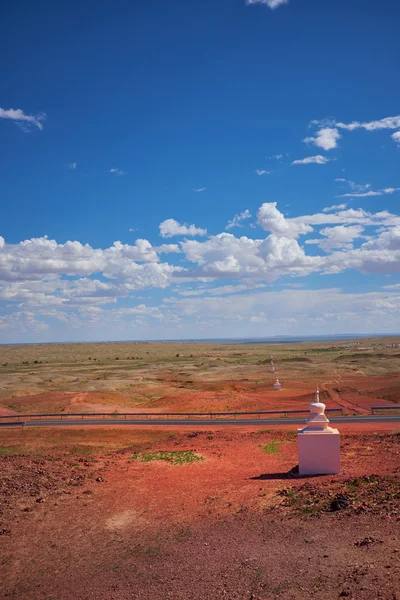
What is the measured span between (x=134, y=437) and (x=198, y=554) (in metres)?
20.5

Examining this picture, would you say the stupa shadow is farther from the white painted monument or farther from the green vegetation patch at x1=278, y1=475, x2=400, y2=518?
the green vegetation patch at x1=278, y1=475, x2=400, y2=518

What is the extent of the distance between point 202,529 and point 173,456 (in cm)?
1139

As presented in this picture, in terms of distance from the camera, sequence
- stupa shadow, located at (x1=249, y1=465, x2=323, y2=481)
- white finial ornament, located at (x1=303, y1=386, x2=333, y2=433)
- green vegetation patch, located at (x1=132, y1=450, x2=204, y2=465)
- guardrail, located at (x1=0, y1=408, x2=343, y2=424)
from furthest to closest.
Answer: guardrail, located at (x1=0, y1=408, x2=343, y2=424), green vegetation patch, located at (x1=132, y1=450, x2=204, y2=465), stupa shadow, located at (x1=249, y1=465, x2=323, y2=481), white finial ornament, located at (x1=303, y1=386, x2=333, y2=433)

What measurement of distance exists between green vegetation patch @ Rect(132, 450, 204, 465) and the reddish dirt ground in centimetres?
72

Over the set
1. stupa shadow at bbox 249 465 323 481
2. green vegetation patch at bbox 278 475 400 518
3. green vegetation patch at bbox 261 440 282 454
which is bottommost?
green vegetation patch at bbox 261 440 282 454

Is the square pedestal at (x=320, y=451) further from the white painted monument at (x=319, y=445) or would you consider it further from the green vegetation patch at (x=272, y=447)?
the green vegetation patch at (x=272, y=447)

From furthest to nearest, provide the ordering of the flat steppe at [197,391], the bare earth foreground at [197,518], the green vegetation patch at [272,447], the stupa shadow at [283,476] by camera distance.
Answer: the flat steppe at [197,391] < the green vegetation patch at [272,447] < the stupa shadow at [283,476] < the bare earth foreground at [197,518]

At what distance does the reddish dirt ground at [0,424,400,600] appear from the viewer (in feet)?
37.1

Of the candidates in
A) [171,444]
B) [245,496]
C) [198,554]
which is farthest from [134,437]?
[198,554]

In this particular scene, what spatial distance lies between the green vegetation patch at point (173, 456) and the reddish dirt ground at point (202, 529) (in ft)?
2.35

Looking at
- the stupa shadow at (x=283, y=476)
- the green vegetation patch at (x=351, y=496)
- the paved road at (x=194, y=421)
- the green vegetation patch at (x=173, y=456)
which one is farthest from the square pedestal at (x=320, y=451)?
the paved road at (x=194, y=421)

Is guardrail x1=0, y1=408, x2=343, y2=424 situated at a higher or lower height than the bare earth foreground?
lower

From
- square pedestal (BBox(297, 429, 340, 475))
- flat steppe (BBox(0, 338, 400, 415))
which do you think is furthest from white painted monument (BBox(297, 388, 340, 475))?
flat steppe (BBox(0, 338, 400, 415))

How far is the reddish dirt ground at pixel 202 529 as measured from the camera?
1131 cm
